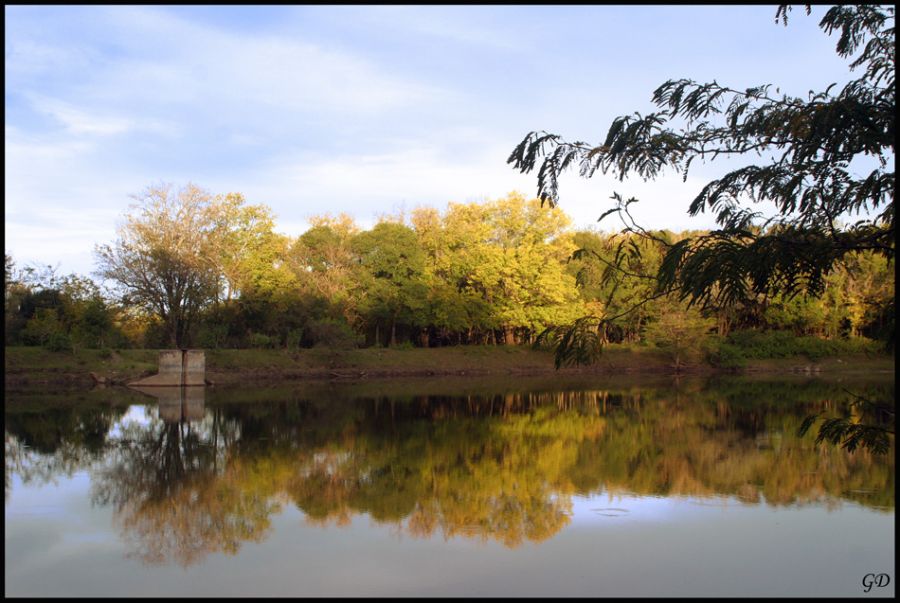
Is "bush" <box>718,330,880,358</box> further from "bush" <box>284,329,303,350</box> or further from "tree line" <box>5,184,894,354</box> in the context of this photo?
"bush" <box>284,329,303,350</box>

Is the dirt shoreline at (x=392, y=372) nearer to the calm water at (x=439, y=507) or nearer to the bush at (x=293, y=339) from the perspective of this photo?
the bush at (x=293, y=339)

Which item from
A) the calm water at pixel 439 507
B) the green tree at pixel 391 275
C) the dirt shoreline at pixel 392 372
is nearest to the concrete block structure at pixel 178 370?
the dirt shoreline at pixel 392 372

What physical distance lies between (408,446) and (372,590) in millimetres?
8460

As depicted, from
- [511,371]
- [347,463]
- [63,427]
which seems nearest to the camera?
[347,463]

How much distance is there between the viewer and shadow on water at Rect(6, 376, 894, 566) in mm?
9609

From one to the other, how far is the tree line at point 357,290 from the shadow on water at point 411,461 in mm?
11886

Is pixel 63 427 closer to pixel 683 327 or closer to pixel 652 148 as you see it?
pixel 652 148

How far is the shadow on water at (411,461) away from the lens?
378 inches

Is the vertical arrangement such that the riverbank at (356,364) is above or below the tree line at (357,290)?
below

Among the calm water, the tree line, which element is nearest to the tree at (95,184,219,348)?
the tree line

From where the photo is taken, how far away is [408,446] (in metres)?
15.3

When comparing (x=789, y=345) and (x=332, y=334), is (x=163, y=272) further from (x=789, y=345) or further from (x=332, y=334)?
(x=789, y=345)

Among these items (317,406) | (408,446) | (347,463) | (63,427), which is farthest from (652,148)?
(317,406)

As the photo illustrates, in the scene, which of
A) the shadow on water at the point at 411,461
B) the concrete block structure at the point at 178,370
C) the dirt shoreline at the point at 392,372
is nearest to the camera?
the shadow on water at the point at 411,461
